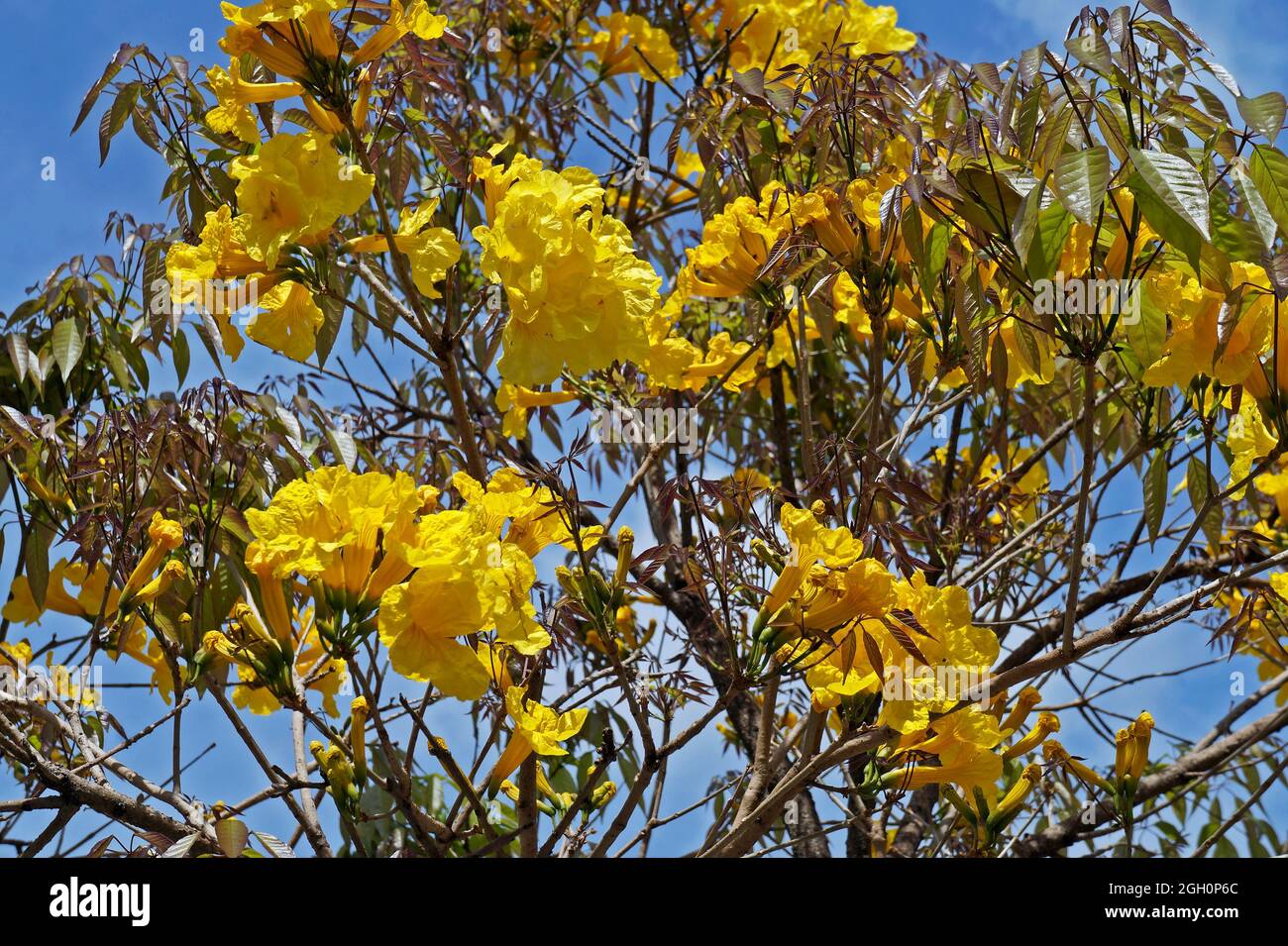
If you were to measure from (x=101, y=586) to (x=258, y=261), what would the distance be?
1.31 meters

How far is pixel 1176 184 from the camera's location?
136 centimetres

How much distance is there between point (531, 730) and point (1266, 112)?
1327mm

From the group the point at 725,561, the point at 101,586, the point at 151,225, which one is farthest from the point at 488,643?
the point at 151,225

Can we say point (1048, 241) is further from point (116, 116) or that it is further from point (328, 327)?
point (116, 116)

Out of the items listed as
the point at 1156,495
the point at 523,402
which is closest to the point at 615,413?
the point at 523,402

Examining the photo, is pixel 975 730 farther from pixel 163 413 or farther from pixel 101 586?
pixel 101 586

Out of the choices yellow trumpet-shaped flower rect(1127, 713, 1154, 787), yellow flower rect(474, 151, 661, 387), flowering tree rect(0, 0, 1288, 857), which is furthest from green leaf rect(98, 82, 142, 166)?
yellow trumpet-shaped flower rect(1127, 713, 1154, 787)

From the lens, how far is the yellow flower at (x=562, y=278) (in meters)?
1.73

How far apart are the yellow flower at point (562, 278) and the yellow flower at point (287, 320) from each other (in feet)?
1.21

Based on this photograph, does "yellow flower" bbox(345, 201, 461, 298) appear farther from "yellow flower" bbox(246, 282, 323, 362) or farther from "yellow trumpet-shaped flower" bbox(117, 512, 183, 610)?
"yellow trumpet-shaped flower" bbox(117, 512, 183, 610)

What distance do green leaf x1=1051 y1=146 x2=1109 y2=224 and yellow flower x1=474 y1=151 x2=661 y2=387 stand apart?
0.63 metres

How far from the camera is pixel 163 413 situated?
2.26 m

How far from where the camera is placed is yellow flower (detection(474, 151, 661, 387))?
173 cm

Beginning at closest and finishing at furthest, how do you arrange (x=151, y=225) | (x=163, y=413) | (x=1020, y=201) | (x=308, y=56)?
(x=1020, y=201) < (x=308, y=56) < (x=163, y=413) < (x=151, y=225)
